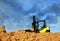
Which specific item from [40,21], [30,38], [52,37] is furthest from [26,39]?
[40,21]

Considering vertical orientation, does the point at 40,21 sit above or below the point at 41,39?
above

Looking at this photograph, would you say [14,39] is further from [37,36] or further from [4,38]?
[37,36]

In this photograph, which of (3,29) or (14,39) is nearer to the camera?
(14,39)

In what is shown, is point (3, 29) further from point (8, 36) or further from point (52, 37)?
point (52, 37)

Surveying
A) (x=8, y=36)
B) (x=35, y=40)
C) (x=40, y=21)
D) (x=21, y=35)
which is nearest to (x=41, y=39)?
(x=35, y=40)

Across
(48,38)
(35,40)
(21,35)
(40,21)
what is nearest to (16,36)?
(21,35)

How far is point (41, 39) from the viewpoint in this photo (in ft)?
43.6

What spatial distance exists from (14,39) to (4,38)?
678mm

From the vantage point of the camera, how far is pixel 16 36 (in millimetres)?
13180

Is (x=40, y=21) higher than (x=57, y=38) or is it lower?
higher

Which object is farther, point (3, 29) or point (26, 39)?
point (3, 29)

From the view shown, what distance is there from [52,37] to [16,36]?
9.11 feet

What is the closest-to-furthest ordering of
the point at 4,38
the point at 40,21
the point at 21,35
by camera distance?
the point at 4,38, the point at 21,35, the point at 40,21

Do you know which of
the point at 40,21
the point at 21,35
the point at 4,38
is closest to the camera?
the point at 4,38
